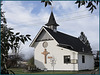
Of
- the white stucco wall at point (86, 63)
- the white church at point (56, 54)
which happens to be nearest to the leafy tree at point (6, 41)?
the white church at point (56, 54)

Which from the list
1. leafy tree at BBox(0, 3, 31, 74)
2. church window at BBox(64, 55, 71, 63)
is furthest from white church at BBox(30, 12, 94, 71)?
leafy tree at BBox(0, 3, 31, 74)

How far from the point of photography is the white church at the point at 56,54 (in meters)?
26.3

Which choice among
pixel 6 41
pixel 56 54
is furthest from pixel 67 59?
pixel 6 41

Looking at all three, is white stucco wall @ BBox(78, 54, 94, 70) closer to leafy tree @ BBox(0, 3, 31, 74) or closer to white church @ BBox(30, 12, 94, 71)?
white church @ BBox(30, 12, 94, 71)

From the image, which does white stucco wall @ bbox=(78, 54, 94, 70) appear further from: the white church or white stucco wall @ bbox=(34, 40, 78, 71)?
white stucco wall @ bbox=(34, 40, 78, 71)

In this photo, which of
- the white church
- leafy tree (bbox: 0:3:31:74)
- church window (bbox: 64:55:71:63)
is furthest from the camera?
church window (bbox: 64:55:71:63)

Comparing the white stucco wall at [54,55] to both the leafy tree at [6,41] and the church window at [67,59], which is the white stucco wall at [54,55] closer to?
the church window at [67,59]

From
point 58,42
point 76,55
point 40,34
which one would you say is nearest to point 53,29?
point 40,34

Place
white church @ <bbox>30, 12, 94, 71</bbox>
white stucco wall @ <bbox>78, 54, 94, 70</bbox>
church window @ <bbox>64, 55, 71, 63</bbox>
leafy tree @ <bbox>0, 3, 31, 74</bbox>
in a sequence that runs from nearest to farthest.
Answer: leafy tree @ <bbox>0, 3, 31, 74</bbox>
white church @ <bbox>30, 12, 94, 71</bbox>
church window @ <bbox>64, 55, 71, 63</bbox>
white stucco wall @ <bbox>78, 54, 94, 70</bbox>

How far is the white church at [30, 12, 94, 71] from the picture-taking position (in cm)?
2631

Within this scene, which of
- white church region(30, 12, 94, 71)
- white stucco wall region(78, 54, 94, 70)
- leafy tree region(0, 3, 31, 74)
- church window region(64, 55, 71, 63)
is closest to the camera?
leafy tree region(0, 3, 31, 74)

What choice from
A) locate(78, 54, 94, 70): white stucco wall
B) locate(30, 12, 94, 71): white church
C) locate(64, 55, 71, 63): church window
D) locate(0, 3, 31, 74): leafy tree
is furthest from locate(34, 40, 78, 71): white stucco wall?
locate(0, 3, 31, 74): leafy tree

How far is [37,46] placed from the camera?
97.5ft

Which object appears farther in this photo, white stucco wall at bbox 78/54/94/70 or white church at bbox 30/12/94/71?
white stucco wall at bbox 78/54/94/70
